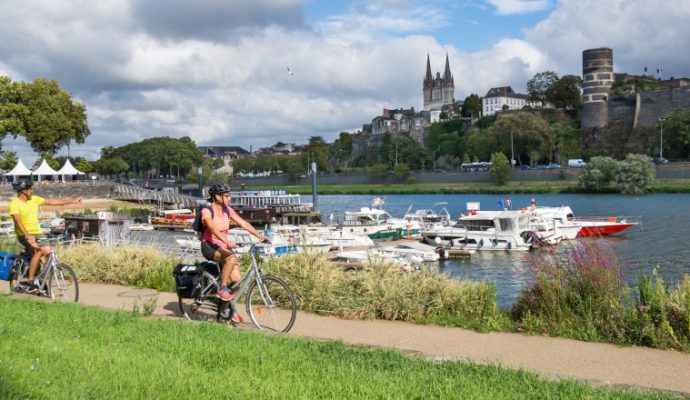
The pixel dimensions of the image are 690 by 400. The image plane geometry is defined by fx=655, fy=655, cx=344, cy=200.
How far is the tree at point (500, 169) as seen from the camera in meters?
109

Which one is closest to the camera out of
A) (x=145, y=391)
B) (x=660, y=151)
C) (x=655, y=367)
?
(x=145, y=391)

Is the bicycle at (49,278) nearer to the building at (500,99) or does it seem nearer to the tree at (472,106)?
the tree at (472,106)

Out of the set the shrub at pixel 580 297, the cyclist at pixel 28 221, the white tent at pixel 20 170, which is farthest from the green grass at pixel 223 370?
the white tent at pixel 20 170

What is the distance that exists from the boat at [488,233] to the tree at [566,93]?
10910cm

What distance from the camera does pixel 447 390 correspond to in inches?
228

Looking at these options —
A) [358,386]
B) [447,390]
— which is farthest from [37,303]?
[447,390]

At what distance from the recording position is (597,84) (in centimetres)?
12738

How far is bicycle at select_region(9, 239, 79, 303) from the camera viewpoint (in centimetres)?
1145

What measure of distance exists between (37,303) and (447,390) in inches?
297

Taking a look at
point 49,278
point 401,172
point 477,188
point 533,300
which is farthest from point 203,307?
point 401,172

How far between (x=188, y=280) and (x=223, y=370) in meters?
3.41

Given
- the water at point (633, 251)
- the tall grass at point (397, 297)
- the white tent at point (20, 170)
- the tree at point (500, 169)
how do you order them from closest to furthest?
1. the tall grass at point (397, 297)
2. the water at point (633, 251)
3. the white tent at point (20, 170)
4. the tree at point (500, 169)

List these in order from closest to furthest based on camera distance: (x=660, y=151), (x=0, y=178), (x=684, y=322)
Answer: (x=684, y=322)
(x=0, y=178)
(x=660, y=151)

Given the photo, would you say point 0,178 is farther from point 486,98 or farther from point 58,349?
point 486,98
